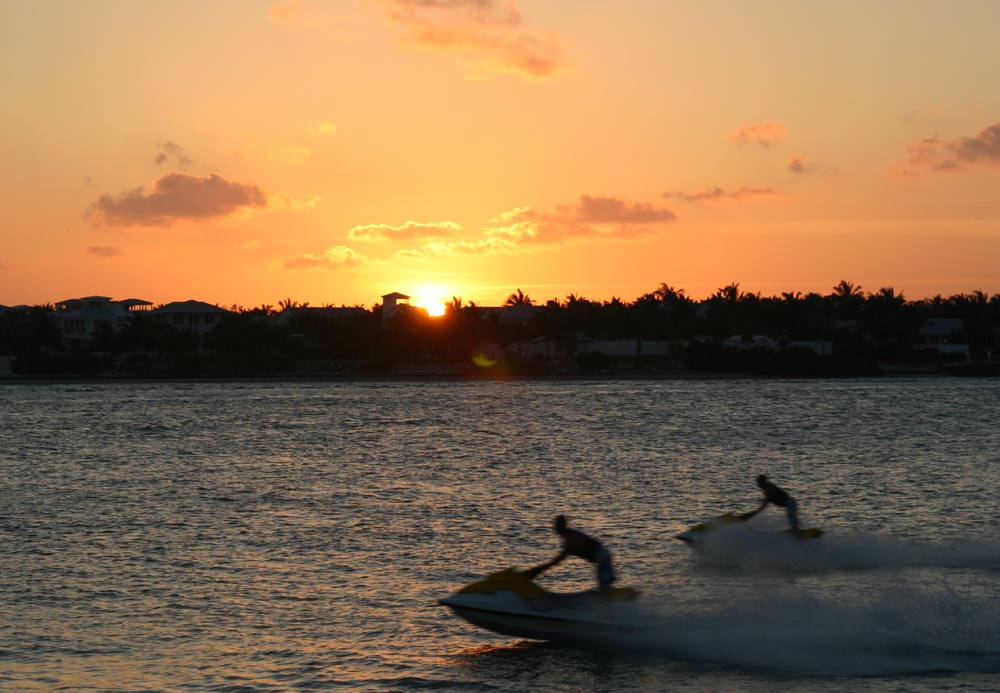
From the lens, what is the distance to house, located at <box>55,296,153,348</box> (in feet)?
553

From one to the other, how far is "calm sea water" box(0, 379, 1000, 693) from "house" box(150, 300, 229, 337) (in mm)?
104693

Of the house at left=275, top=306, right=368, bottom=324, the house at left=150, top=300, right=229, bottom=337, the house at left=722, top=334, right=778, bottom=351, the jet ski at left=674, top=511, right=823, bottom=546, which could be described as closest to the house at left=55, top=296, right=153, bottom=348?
the house at left=150, top=300, right=229, bottom=337

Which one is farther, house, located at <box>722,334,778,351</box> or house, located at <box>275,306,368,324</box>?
house, located at <box>275,306,368,324</box>

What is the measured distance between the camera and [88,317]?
174 m

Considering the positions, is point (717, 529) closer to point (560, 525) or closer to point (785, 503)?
point (785, 503)

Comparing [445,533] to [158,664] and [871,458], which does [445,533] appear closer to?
[158,664]

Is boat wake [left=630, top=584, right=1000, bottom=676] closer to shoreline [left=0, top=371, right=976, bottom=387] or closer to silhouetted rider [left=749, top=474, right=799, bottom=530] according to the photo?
silhouetted rider [left=749, top=474, right=799, bottom=530]

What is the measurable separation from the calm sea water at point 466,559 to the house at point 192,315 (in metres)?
105

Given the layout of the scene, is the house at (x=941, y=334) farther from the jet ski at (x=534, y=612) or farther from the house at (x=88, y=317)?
the jet ski at (x=534, y=612)

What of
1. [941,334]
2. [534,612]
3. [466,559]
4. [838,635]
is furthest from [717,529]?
[941,334]

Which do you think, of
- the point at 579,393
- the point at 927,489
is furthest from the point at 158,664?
the point at 579,393

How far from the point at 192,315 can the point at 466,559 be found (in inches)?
5913

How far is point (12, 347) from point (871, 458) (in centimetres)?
12896

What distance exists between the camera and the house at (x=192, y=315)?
168 m
